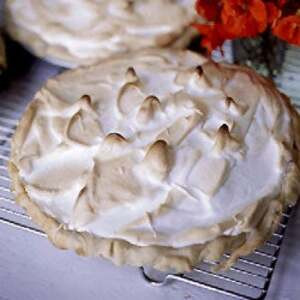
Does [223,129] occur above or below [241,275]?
above

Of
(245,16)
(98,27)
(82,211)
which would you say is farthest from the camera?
(98,27)

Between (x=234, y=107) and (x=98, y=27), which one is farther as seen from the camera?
(x=98, y=27)

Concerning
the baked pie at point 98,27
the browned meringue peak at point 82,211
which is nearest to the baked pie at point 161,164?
the browned meringue peak at point 82,211

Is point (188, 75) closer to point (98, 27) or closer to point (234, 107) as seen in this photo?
point (234, 107)

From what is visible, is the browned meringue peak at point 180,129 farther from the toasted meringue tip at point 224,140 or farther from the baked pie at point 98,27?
the baked pie at point 98,27

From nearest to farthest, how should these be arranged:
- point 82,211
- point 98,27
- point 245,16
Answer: point 82,211
point 245,16
point 98,27

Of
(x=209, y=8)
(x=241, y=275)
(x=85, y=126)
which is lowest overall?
(x=241, y=275)

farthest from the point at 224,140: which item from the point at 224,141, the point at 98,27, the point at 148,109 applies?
the point at 98,27
